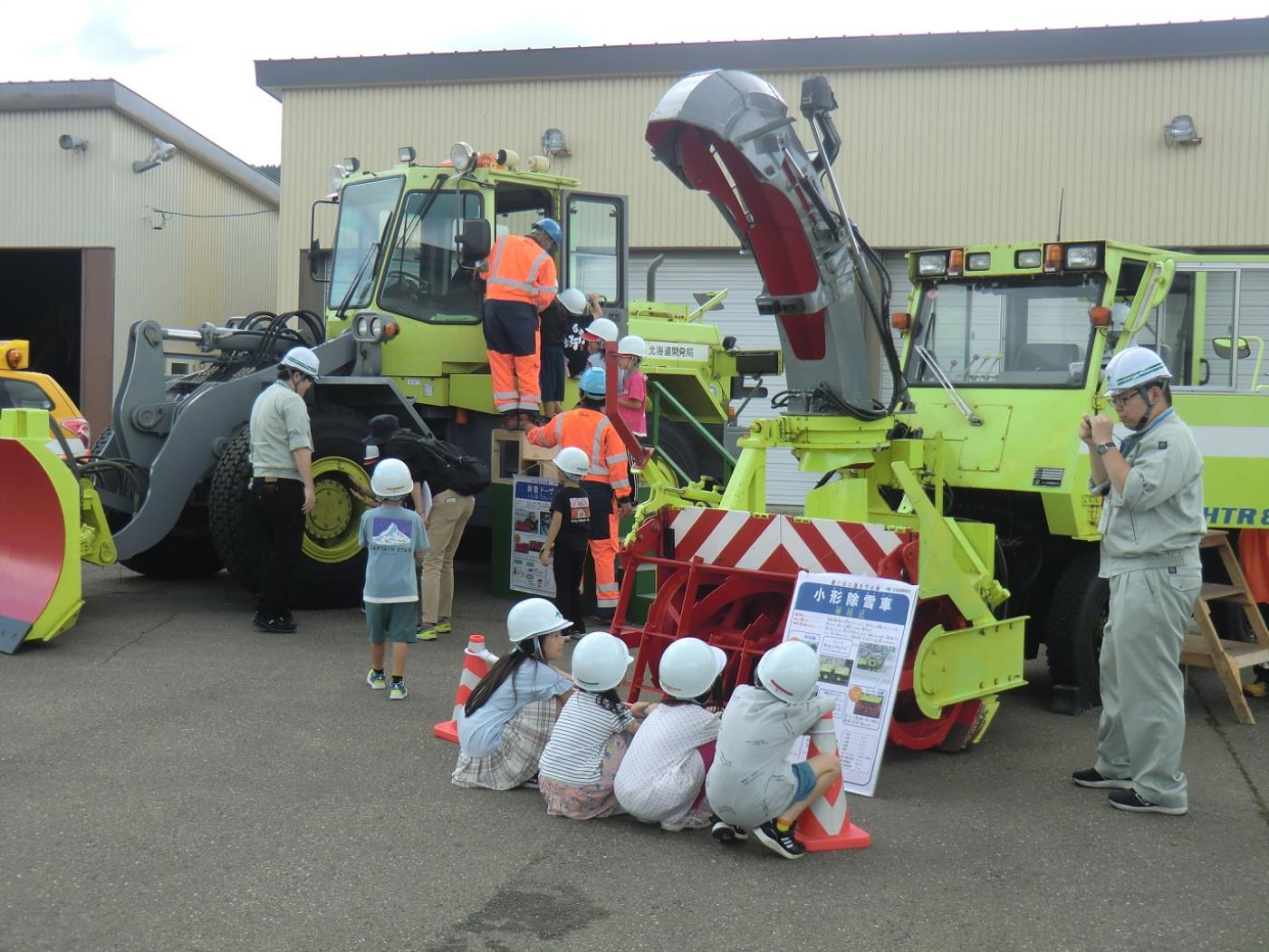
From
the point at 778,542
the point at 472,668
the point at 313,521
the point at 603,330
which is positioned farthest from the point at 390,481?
the point at 603,330

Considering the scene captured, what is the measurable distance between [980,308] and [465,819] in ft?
14.2

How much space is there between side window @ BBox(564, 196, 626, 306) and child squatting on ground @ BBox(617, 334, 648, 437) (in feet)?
3.43

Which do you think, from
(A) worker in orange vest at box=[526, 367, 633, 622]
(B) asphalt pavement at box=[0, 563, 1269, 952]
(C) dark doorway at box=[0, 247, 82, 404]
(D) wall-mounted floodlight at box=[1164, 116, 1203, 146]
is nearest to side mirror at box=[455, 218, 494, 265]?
(A) worker in orange vest at box=[526, 367, 633, 622]

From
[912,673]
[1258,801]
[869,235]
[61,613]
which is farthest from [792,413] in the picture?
[869,235]

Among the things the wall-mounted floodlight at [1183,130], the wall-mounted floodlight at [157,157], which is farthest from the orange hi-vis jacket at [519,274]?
the wall-mounted floodlight at [157,157]

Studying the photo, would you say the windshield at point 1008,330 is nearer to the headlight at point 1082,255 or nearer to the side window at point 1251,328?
the headlight at point 1082,255

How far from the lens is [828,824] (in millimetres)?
5324

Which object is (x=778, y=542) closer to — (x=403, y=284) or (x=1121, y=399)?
(x=1121, y=399)

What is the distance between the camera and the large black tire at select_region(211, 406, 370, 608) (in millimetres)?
9391

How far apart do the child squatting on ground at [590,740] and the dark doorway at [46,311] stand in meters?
20.2

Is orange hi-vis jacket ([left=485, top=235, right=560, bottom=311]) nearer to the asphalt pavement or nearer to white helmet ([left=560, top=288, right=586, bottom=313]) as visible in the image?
white helmet ([left=560, top=288, right=586, bottom=313])

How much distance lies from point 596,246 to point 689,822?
706cm

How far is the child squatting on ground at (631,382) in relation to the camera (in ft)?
34.6

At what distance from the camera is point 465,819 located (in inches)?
220
